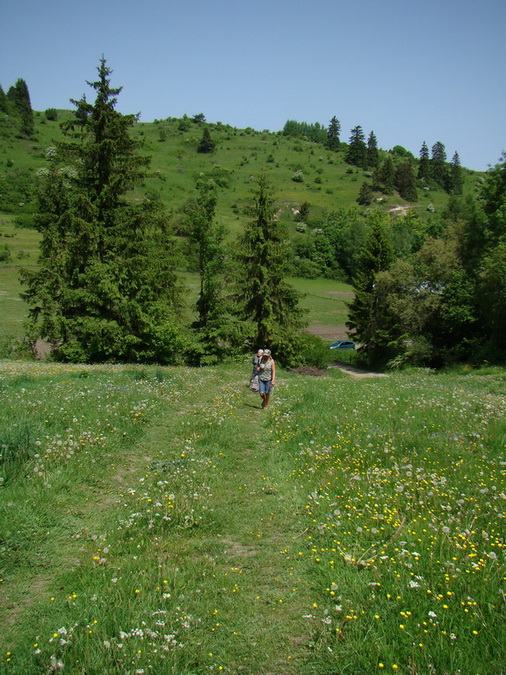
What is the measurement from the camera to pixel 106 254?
2916 centimetres

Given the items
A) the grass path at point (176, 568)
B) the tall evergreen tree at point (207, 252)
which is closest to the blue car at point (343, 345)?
the tall evergreen tree at point (207, 252)

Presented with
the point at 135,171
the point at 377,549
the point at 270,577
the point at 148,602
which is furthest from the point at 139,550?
the point at 135,171

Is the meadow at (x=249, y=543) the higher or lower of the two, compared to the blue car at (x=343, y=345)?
higher

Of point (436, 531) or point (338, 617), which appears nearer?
point (338, 617)

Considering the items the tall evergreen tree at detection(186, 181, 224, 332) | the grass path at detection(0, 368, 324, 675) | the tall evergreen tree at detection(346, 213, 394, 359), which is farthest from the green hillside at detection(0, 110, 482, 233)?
the grass path at detection(0, 368, 324, 675)

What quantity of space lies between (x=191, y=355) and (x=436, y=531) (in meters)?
27.7

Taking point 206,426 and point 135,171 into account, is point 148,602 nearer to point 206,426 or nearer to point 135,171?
point 206,426

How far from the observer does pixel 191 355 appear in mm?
32750

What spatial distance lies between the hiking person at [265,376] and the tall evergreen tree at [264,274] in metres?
18.1

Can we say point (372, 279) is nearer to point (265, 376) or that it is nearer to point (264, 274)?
point (264, 274)

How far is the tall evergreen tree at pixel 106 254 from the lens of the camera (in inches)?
1119

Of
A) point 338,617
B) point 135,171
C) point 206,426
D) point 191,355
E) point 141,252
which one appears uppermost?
point 135,171

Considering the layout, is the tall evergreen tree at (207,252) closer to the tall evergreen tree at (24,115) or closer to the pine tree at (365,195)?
the pine tree at (365,195)

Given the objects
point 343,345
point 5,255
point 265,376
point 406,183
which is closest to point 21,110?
point 5,255
